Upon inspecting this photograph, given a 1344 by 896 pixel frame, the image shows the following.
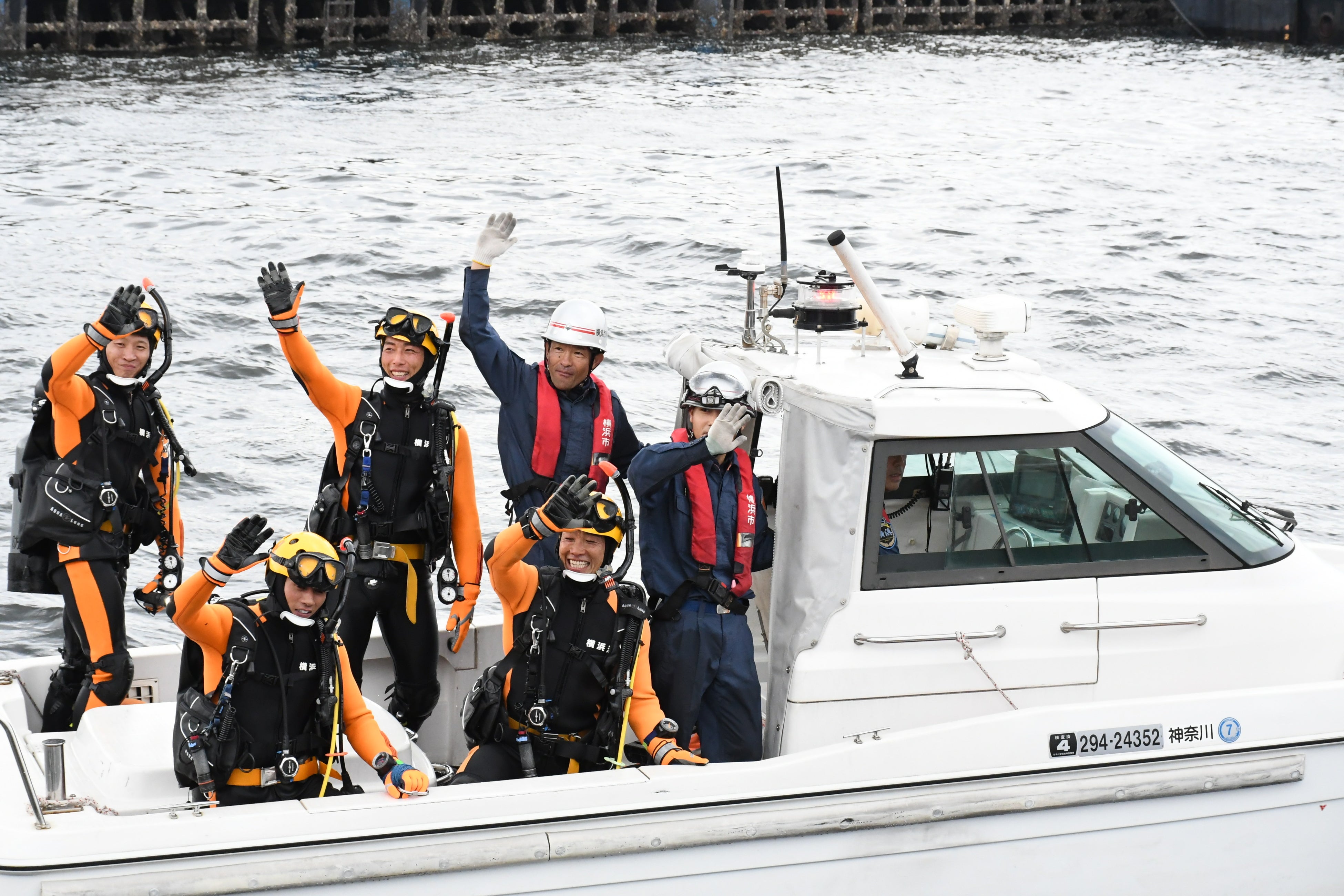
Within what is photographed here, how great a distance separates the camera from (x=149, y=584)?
19.6 feet

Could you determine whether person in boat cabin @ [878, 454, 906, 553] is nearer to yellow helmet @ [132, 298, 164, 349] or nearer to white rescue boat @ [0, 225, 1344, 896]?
white rescue boat @ [0, 225, 1344, 896]

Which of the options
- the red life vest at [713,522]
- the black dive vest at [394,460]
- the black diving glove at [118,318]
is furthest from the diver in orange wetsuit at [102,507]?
the red life vest at [713,522]

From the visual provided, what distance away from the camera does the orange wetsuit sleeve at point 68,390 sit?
5422mm

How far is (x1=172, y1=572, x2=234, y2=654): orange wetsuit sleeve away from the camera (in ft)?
14.6

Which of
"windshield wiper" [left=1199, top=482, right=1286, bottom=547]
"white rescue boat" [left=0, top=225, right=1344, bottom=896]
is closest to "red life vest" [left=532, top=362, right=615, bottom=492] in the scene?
"white rescue boat" [left=0, top=225, right=1344, bottom=896]

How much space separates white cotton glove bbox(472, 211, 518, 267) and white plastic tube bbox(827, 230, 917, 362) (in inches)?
51.1

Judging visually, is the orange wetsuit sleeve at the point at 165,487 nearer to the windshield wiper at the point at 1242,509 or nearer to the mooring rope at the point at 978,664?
the mooring rope at the point at 978,664

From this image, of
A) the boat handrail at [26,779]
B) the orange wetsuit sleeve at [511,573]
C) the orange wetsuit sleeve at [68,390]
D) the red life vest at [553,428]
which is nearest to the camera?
the boat handrail at [26,779]

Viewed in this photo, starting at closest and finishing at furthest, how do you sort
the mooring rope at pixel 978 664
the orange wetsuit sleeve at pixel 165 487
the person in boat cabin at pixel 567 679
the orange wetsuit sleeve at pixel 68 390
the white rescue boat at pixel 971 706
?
1. the white rescue boat at pixel 971 706
2. the person in boat cabin at pixel 567 679
3. the mooring rope at pixel 978 664
4. the orange wetsuit sleeve at pixel 68 390
5. the orange wetsuit sleeve at pixel 165 487

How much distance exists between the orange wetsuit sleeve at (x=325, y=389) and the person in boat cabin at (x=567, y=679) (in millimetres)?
974

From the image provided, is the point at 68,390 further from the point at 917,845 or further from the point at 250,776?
the point at 917,845

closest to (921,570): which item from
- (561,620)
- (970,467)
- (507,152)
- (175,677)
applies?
(970,467)

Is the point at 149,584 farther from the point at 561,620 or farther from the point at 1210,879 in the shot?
the point at 1210,879

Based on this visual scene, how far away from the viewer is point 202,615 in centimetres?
456
